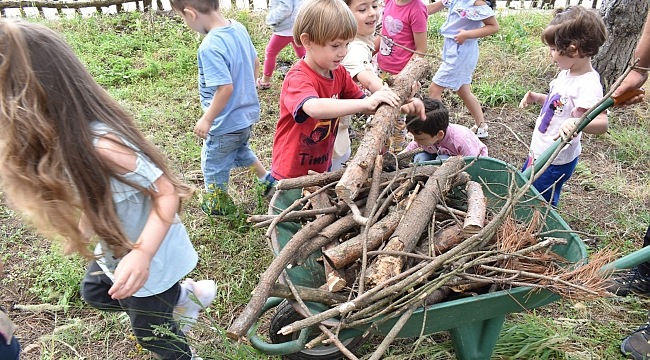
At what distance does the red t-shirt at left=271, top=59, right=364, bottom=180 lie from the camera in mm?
2594

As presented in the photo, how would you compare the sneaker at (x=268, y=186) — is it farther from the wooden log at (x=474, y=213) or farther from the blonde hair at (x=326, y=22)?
the wooden log at (x=474, y=213)

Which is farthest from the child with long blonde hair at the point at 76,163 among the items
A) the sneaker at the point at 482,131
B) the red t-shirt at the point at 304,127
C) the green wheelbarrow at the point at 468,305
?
the sneaker at the point at 482,131

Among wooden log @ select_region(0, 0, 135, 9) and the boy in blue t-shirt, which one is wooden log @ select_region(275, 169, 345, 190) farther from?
wooden log @ select_region(0, 0, 135, 9)

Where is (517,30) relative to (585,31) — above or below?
below

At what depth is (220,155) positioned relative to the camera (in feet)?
11.2

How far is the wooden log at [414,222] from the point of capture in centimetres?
193

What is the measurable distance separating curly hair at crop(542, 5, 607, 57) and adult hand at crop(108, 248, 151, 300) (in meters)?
2.66

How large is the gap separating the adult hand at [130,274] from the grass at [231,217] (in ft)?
1.13

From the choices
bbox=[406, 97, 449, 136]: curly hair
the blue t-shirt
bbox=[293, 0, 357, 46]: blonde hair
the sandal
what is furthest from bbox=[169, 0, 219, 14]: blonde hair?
the sandal

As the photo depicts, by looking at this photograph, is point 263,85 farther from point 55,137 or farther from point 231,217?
point 55,137

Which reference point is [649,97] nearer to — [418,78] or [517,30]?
[517,30]

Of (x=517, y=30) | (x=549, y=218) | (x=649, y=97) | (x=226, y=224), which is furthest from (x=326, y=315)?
(x=517, y=30)

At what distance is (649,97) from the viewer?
5.23 meters

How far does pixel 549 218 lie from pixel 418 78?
109cm
